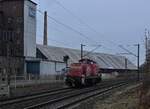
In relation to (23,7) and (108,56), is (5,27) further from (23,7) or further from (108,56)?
(108,56)

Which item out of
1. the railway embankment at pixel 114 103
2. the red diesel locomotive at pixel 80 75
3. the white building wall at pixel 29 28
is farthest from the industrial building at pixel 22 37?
the railway embankment at pixel 114 103

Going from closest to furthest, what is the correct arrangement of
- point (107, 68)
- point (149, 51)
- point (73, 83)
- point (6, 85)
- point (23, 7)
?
point (149, 51) < point (6, 85) < point (73, 83) < point (23, 7) < point (107, 68)

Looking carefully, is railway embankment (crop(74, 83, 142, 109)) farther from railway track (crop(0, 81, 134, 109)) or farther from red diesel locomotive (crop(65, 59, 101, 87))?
red diesel locomotive (crop(65, 59, 101, 87))

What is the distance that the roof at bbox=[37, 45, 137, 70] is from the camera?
107 m

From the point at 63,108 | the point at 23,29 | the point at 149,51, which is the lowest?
the point at 63,108

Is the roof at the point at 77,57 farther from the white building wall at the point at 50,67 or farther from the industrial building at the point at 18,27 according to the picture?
the industrial building at the point at 18,27

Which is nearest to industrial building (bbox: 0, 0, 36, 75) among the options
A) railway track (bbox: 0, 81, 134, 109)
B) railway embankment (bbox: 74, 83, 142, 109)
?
railway track (bbox: 0, 81, 134, 109)

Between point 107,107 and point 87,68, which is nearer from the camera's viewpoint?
point 107,107

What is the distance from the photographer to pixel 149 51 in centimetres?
2150

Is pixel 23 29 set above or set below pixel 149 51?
above

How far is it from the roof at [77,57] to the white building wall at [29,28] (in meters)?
11.8

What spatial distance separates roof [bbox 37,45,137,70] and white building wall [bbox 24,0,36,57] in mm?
11802

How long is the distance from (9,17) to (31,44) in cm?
746

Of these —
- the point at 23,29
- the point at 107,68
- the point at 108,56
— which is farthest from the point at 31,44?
the point at 108,56
